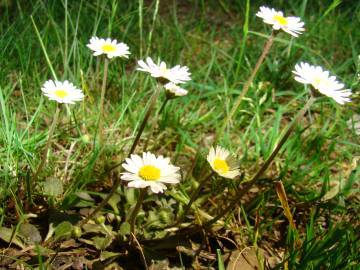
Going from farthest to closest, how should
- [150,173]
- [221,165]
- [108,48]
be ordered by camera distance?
[108,48] < [221,165] < [150,173]

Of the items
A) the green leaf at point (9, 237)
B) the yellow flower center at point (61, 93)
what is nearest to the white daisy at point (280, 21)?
the yellow flower center at point (61, 93)

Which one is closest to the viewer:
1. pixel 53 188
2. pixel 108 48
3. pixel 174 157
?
pixel 53 188

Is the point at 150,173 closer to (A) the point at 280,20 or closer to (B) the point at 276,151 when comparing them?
(B) the point at 276,151

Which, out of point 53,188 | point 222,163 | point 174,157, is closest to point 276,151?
point 222,163

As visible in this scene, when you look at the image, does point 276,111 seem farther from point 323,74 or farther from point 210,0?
point 210,0

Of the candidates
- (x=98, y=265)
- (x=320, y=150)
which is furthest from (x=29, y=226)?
(x=320, y=150)

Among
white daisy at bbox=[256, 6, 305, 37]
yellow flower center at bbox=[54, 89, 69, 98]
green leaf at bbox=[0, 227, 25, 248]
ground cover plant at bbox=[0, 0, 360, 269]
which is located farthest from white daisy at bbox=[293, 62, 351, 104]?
green leaf at bbox=[0, 227, 25, 248]

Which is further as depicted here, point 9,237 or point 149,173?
point 9,237

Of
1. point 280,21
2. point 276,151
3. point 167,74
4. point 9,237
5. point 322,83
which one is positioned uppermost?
point 280,21
